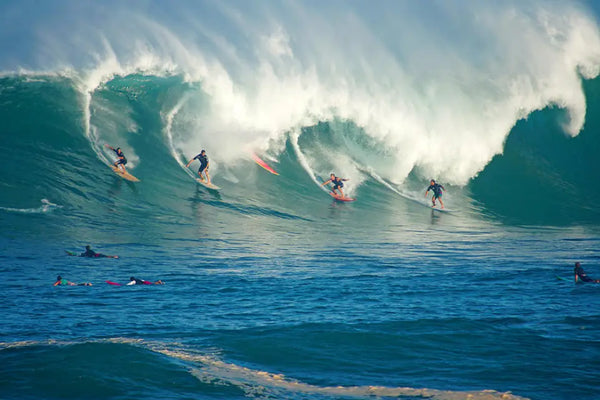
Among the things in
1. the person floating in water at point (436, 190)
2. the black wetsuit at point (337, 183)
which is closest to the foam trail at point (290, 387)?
the black wetsuit at point (337, 183)

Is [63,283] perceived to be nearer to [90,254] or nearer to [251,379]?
[90,254]

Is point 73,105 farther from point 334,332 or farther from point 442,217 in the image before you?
point 334,332

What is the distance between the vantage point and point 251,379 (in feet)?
21.1

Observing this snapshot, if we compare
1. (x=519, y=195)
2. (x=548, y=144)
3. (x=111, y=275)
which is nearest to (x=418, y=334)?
(x=111, y=275)

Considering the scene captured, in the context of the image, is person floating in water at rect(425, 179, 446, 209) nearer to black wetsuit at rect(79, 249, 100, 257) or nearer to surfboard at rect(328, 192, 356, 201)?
surfboard at rect(328, 192, 356, 201)

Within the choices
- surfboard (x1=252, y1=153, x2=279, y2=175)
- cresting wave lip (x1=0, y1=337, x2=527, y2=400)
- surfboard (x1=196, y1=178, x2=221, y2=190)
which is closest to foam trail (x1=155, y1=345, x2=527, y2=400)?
cresting wave lip (x1=0, y1=337, x2=527, y2=400)

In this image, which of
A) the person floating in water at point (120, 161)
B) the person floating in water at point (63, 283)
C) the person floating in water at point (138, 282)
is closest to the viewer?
the person floating in water at point (63, 283)

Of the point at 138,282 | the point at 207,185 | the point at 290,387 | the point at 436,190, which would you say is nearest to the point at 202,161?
the point at 207,185

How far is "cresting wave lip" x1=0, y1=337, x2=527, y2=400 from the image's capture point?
238 inches

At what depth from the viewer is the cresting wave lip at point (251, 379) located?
6.05 meters

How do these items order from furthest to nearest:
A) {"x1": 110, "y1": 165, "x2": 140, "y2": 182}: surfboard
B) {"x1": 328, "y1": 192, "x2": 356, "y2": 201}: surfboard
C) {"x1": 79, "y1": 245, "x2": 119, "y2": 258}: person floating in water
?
{"x1": 328, "y1": 192, "x2": 356, "y2": 201}: surfboard
{"x1": 110, "y1": 165, "x2": 140, "y2": 182}: surfboard
{"x1": 79, "y1": 245, "x2": 119, "y2": 258}: person floating in water

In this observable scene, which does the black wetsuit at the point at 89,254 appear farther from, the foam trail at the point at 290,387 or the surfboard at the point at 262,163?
the surfboard at the point at 262,163

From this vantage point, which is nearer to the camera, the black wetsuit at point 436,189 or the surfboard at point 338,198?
the surfboard at point 338,198

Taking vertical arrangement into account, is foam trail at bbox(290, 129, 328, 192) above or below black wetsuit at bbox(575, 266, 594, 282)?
above
